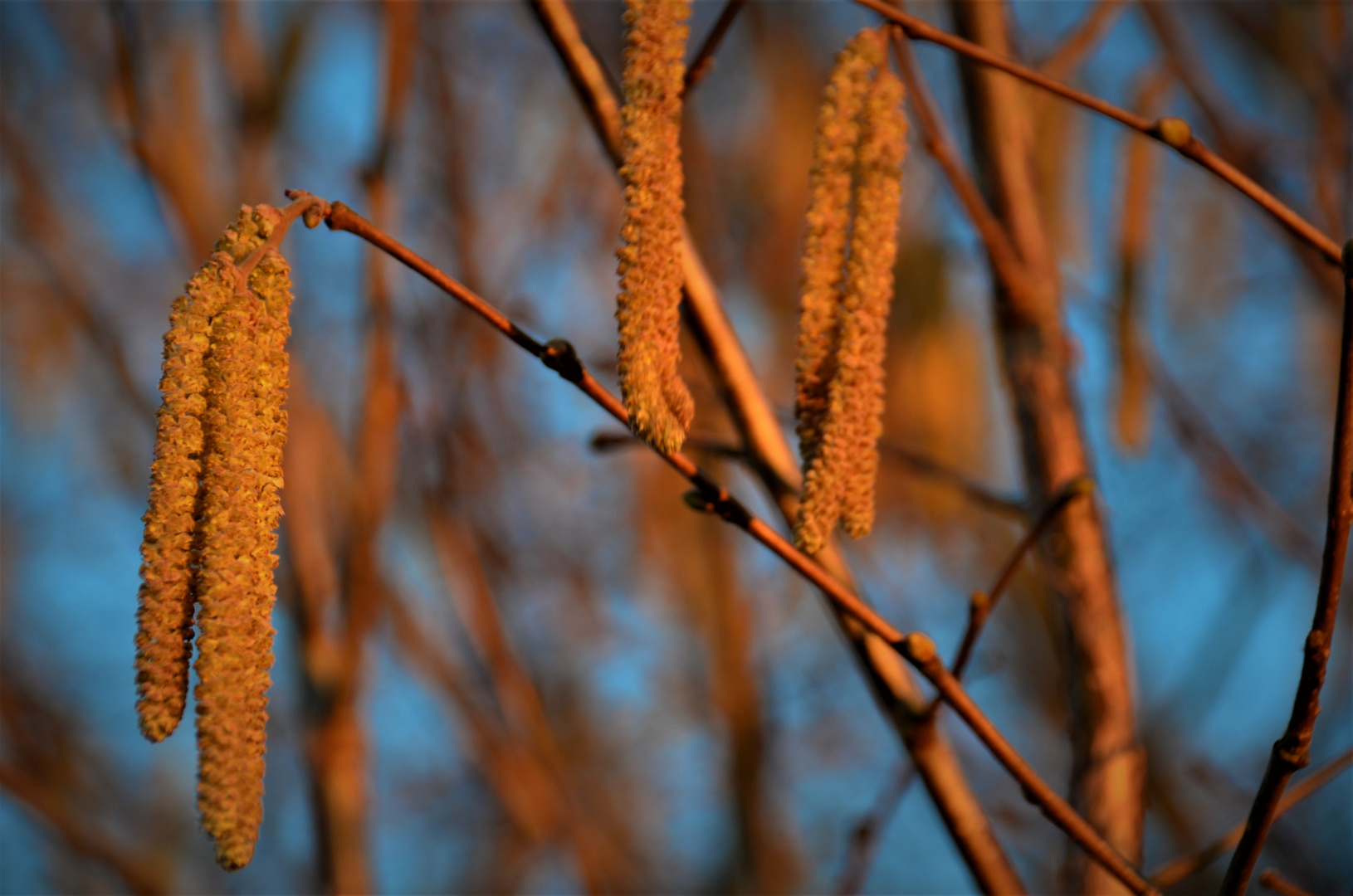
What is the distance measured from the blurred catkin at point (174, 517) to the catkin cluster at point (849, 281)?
13.5 inches

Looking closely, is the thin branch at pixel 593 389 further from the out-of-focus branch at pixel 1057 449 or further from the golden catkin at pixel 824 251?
the out-of-focus branch at pixel 1057 449

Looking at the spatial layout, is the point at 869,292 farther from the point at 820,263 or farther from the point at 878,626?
the point at 878,626

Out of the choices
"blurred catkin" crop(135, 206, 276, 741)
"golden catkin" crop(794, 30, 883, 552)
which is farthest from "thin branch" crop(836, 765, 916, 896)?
"blurred catkin" crop(135, 206, 276, 741)

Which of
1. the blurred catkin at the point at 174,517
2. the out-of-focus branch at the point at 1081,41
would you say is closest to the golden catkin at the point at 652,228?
the blurred catkin at the point at 174,517

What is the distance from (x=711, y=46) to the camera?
0.90 metres

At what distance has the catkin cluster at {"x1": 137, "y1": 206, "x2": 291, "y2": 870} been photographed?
540 mm

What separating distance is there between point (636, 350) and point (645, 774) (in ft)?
11.9

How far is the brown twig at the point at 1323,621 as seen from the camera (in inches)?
24.2

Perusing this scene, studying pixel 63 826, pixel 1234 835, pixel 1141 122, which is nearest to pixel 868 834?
pixel 1234 835

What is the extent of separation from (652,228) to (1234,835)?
702 mm

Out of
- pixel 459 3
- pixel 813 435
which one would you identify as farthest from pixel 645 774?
pixel 813 435

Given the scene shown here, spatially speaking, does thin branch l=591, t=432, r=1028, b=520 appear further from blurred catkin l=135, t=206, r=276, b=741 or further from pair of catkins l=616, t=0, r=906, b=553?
blurred catkin l=135, t=206, r=276, b=741

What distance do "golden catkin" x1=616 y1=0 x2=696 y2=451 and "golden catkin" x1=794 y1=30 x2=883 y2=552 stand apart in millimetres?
101

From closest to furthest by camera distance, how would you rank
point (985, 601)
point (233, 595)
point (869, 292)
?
point (233, 595) → point (869, 292) → point (985, 601)
